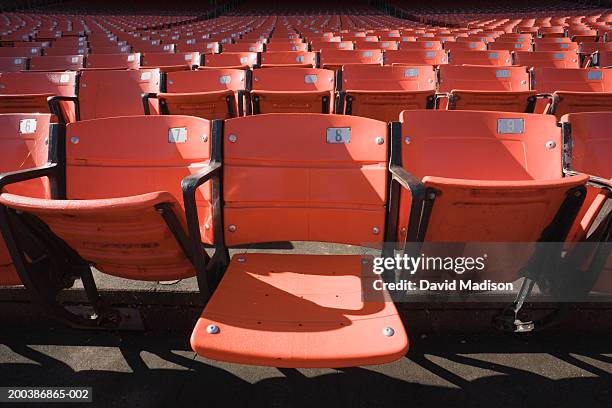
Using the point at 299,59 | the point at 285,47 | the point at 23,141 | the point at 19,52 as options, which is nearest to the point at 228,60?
the point at 299,59

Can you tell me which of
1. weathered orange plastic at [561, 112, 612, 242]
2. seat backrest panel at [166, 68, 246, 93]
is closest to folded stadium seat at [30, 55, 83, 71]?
seat backrest panel at [166, 68, 246, 93]

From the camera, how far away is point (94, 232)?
1146 millimetres

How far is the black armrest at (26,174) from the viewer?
131 centimetres

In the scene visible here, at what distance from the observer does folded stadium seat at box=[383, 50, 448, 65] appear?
4793 millimetres

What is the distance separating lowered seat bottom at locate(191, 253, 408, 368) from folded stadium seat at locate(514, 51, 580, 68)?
4.49m

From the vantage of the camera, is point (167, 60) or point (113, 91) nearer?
point (113, 91)

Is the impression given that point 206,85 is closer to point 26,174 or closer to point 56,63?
point 26,174

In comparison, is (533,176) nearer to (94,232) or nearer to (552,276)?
(552,276)

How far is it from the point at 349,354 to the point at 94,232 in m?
0.84

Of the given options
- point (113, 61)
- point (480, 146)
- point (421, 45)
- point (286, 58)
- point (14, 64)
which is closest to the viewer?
point (480, 146)

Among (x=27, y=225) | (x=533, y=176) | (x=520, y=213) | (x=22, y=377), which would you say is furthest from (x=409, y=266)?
(x=22, y=377)

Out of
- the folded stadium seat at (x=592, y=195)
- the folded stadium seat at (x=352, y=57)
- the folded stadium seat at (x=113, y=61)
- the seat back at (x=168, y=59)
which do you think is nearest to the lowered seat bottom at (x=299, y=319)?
the folded stadium seat at (x=592, y=195)

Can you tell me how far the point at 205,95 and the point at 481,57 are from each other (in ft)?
12.4

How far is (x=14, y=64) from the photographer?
14.8 ft
